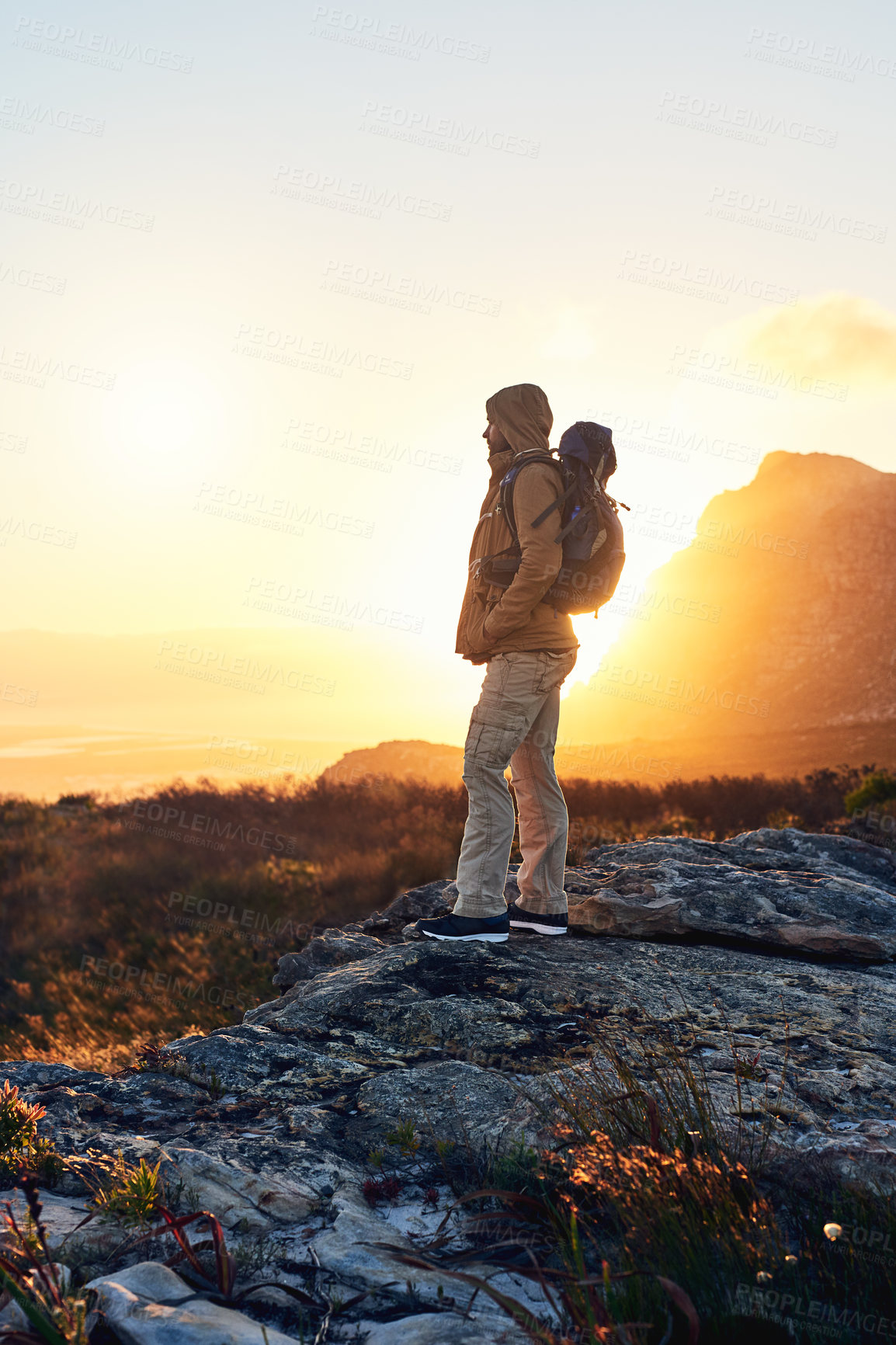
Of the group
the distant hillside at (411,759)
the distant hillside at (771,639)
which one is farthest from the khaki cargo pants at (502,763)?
the distant hillside at (771,639)

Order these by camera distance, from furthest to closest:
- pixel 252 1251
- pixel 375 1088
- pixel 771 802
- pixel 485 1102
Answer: pixel 771 802 < pixel 375 1088 < pixel 485 1102 < pixel 252 1251

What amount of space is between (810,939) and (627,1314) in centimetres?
320

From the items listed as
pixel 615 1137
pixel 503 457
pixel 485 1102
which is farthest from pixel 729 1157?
pixel 503 457

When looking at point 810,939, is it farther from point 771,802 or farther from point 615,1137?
point 771,802

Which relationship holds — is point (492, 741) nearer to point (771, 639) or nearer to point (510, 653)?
point (510, 653)

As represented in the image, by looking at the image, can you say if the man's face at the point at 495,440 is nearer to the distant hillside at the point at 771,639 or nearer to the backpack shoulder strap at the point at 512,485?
the backpack shoulder strap at the point at 512,485

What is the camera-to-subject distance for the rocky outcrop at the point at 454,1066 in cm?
203

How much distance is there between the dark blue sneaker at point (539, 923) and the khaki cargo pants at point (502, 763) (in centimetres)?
35

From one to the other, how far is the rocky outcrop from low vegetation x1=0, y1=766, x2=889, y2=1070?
256cm

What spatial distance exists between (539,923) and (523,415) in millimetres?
2784

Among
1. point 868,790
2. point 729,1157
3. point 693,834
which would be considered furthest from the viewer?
point 868,790

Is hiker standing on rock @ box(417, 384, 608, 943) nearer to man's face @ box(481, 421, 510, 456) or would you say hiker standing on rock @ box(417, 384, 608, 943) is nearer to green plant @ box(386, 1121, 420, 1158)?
man's face @ box(481, 421, 510, 456)

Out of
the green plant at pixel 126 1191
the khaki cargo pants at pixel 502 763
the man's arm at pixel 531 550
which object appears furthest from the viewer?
the khaki cargo pants at pixel 502 763

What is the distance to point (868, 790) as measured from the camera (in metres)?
10.7
